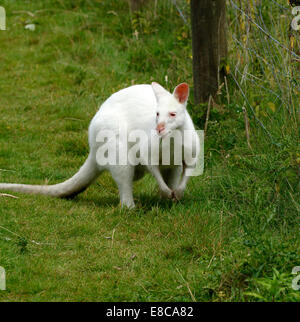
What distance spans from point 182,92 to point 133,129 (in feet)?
2.03

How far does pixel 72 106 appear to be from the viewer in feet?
24.1

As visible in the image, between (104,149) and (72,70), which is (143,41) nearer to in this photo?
(72,70)

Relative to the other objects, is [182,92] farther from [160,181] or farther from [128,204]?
[128,204]

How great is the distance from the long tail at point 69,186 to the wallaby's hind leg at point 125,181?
0.25 m

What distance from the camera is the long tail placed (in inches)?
207

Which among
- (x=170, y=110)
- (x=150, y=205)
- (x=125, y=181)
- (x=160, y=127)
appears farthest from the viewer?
(x=150, y=205)

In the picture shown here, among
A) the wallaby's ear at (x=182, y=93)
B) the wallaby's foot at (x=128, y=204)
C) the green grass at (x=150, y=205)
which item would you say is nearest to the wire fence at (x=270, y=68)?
the green grass at (x=150, y=205)

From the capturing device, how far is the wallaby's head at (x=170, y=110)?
452 centimetres

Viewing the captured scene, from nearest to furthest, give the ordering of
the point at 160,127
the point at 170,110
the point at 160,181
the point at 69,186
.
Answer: the point at 160,127 < the point at 170,110 < the point at 160,181 < the point at 69,186

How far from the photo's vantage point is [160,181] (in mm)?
4914

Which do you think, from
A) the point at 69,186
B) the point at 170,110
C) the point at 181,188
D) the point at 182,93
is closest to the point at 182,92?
the point at 182,93

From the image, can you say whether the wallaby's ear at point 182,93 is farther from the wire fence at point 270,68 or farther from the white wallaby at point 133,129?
the wire fence at point 270,68

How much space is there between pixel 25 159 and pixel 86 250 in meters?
2.20
